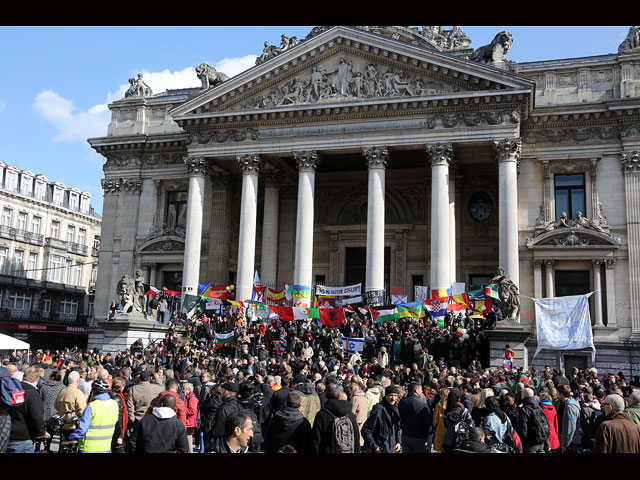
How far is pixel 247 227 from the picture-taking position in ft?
111

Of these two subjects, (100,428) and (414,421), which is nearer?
(100,428)

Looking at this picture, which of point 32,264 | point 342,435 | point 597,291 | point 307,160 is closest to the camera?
point 342,435

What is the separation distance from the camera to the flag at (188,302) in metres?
30.9

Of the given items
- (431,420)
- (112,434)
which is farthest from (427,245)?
(112,434)

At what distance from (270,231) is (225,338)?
1070 cm

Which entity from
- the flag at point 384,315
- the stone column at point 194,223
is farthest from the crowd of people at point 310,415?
the stone column at point 194,223

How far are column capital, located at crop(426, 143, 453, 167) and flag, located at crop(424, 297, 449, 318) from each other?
8078 millimetres

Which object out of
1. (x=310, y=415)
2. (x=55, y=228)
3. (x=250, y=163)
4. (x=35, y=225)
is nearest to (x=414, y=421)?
(x=310, y=415)

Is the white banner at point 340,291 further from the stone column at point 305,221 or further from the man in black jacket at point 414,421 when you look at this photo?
the man in black jacket at point 414,421

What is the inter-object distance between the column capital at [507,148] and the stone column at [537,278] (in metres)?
5.41

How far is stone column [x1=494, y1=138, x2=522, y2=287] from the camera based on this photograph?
97.1 feet

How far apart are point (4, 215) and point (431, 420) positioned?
56.5 m

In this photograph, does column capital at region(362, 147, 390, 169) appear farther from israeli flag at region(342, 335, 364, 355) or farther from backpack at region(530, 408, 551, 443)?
backpack at region(530, 408, 551, 443)

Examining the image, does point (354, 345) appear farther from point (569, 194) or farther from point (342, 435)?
point (342, 435)
